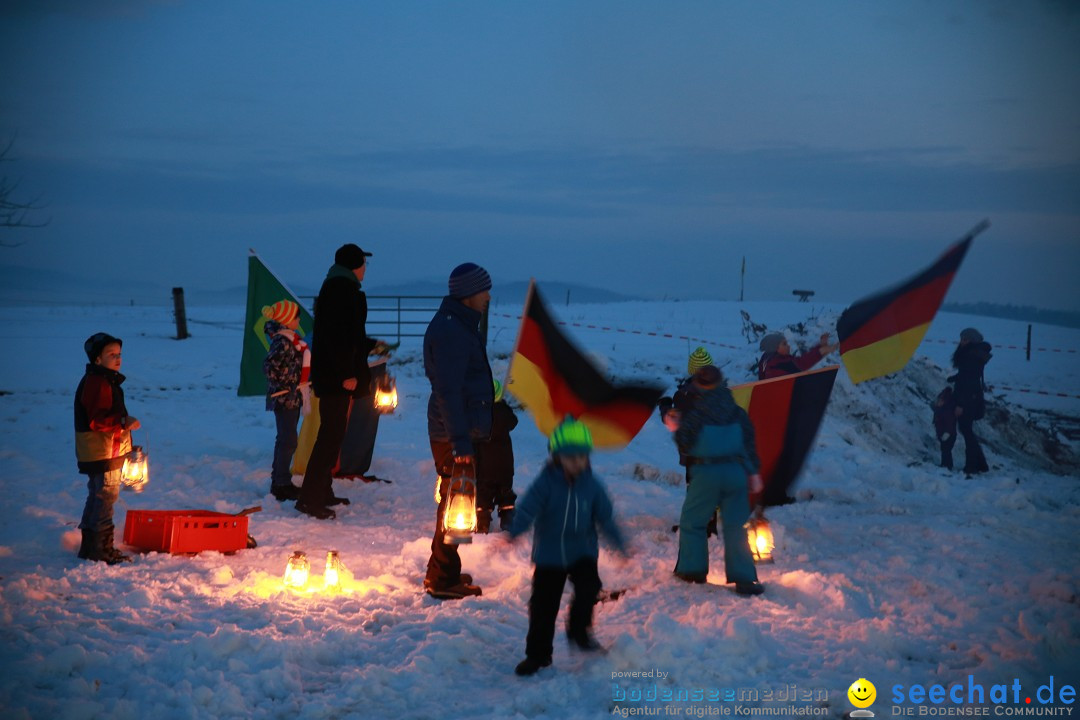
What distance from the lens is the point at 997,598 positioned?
6895 mm

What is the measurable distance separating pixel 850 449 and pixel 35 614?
10786 millimetres

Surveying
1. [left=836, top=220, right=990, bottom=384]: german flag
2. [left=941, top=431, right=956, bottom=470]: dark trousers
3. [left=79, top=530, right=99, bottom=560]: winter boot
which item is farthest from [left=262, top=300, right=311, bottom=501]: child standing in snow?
[left=941, top=431, right=956, bottom=470]: dark trousers

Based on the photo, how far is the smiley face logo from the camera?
4.95 metres

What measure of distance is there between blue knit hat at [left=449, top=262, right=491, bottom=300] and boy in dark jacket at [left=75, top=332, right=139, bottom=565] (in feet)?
8.21

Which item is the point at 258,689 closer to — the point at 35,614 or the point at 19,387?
the point at 35,614

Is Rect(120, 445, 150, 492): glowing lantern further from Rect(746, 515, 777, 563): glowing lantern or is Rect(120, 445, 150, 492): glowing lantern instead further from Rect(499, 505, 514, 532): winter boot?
Rect(746, 515, 777, 563): glowing lantern

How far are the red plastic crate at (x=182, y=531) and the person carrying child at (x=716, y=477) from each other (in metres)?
3.53

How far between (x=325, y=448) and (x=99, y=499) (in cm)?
219

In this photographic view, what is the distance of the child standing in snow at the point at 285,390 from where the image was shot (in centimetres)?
923

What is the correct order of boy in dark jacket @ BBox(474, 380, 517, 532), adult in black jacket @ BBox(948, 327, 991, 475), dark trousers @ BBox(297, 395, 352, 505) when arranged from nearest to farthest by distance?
dark trousers @ BBox(297, 395, 352, 505)
boy in dark jacket @ BBox(474, 380, 517, 532)
adult in black jacket @ BBox(948, 327, 991, 475)

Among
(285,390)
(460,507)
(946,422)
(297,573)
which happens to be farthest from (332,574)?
(946,422)

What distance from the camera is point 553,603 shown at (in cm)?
549

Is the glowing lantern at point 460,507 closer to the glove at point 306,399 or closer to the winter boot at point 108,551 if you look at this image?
the winter boot at point 108,551

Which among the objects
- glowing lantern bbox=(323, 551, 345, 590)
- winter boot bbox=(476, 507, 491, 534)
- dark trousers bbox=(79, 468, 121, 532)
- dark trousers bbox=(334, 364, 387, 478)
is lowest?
glowing lantern bbox=(323, 551, 345, 590)
